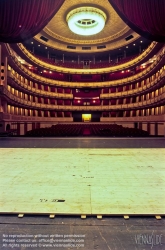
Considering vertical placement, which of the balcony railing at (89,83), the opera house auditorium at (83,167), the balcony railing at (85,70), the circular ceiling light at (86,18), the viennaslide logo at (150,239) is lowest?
the viennaslide logo at (150,239)

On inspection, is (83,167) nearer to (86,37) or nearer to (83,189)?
(83,189)

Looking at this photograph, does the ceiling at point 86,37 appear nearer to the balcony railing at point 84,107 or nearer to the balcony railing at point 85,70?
the balcony railing at point 85,70

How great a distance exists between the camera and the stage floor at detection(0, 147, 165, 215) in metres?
3.20

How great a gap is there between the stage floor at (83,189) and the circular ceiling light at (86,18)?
25.4 m

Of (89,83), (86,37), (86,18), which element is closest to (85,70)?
(89,83)

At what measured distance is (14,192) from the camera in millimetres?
3865

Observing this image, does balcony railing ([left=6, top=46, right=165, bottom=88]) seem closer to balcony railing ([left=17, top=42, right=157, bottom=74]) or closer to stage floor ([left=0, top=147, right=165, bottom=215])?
balcony railing ([left=17, top=42, right=157, bottom=74])

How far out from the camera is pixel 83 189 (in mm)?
4062

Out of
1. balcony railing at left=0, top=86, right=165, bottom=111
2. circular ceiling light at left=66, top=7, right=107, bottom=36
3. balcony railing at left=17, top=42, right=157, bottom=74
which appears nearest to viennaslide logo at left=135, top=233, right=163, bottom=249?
balcony railing at left=0, top=86, right=165, bottom=111

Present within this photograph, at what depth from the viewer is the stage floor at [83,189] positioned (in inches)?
126

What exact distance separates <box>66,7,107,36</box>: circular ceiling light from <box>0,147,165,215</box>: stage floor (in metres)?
25.4

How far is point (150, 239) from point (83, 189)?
184 centimetres

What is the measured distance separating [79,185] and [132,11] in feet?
30.2

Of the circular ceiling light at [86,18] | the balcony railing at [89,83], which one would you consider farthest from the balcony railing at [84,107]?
the circular ceiling light at [86,18]
